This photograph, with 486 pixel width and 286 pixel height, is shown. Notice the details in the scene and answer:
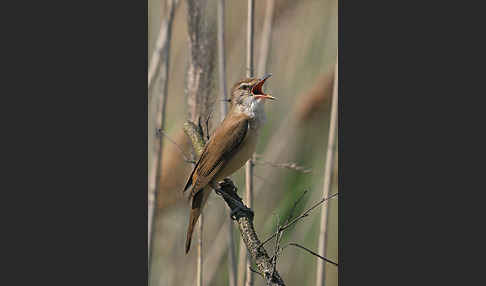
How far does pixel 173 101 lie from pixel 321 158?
120cm

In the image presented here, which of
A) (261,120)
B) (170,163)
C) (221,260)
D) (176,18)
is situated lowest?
(221,260)

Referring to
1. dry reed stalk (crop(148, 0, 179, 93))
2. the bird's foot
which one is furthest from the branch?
dry reed stalk (crop(148, 0, 179, 93))

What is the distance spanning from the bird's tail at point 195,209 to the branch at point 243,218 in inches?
4.0

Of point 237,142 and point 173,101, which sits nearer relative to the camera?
point 237,142

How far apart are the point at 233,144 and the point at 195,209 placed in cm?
53

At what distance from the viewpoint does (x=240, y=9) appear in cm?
455

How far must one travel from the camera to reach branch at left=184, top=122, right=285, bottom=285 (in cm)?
365

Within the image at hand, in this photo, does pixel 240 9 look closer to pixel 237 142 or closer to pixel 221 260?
pixel 237 142

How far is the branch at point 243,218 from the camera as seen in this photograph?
3.65 meters

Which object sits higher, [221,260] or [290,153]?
[290,153]

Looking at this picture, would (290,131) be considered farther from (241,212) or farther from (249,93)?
(241,212)

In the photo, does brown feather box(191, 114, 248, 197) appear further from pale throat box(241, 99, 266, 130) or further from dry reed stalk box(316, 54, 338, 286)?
dry reed stalk box(316, 54, 338, 286)

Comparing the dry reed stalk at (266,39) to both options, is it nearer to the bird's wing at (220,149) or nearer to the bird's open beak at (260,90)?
the bird's open beak at (260,90)
